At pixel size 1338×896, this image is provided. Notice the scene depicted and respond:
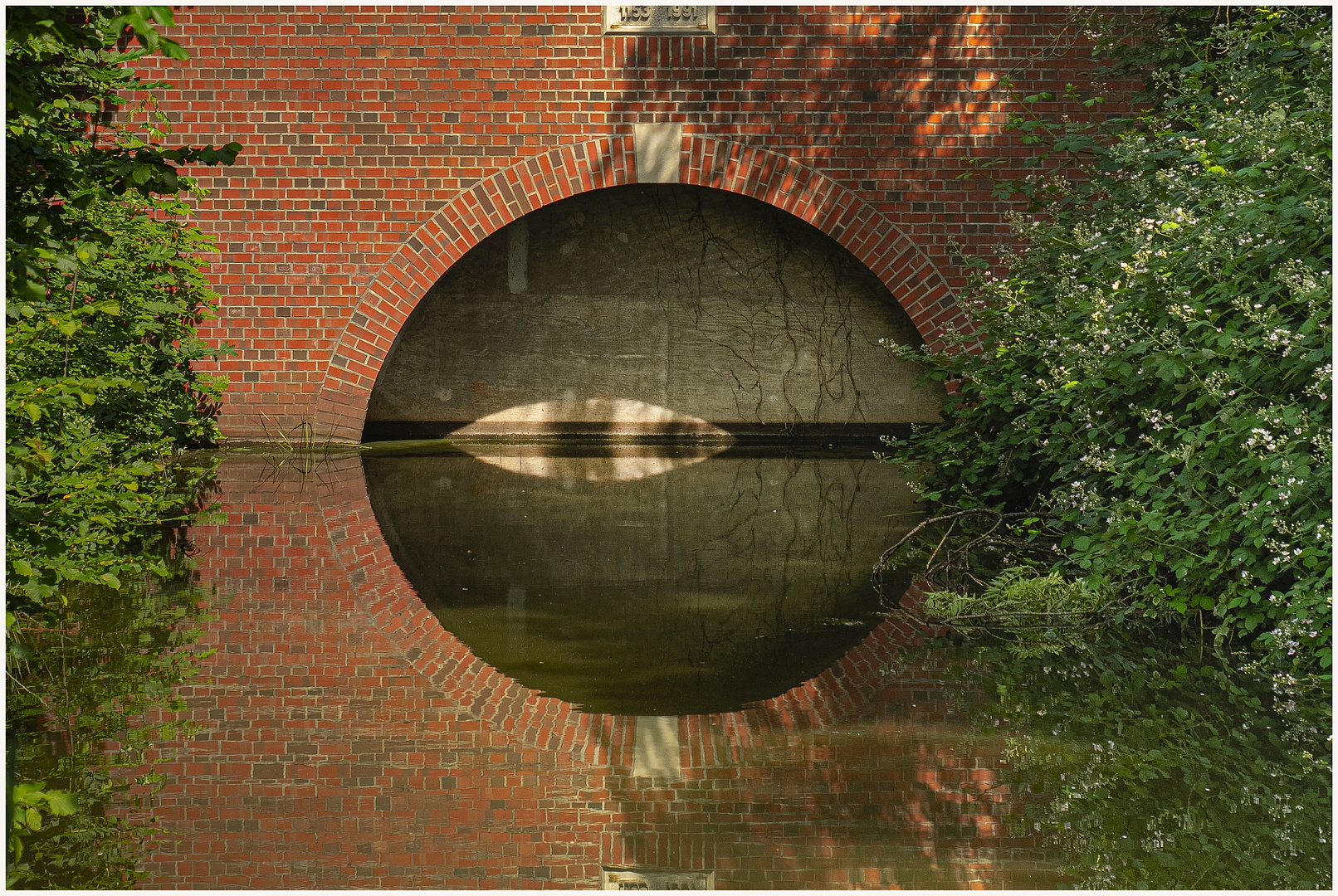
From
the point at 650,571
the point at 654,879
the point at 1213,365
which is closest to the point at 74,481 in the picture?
the point at 654,879

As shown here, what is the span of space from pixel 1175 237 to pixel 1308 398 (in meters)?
0.98

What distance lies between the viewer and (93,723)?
3461 mm

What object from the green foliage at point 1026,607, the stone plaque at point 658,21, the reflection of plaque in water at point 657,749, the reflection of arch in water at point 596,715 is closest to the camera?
the reflection of plaque in water at point 657,749

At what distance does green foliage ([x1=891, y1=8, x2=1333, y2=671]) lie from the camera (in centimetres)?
393

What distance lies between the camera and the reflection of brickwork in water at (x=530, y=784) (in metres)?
2.68

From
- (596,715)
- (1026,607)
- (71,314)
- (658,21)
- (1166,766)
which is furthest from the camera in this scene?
(658,21)

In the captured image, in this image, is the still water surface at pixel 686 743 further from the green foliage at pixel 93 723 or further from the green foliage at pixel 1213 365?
the green foliage at pixel 1213 365

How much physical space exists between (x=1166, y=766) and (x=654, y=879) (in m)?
1.46

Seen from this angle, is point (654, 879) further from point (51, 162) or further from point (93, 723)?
point (51, 162)

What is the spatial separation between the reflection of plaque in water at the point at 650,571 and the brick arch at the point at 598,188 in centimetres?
114

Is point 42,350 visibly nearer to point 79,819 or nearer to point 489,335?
point 79,819

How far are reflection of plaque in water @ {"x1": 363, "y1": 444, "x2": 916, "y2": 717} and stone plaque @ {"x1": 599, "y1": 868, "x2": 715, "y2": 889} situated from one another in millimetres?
612

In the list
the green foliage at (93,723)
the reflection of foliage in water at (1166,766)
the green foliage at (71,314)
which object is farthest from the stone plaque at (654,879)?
the green foliage at (71,314)

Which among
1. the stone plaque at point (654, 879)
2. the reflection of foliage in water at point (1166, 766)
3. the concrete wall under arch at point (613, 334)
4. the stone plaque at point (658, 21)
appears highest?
the stone plaque at point (658, 21)
